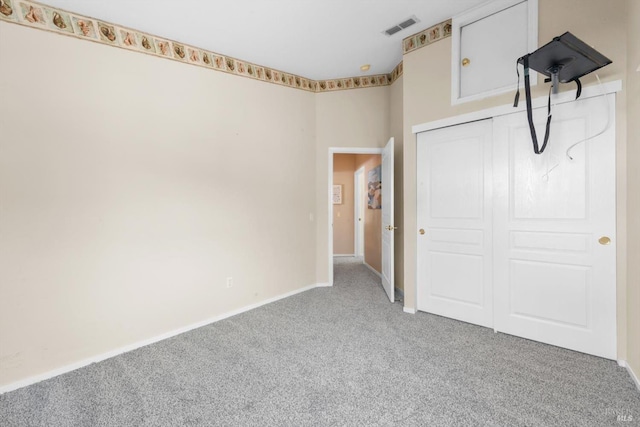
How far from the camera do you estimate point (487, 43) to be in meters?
2.79

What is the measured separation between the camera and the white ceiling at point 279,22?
2586mm

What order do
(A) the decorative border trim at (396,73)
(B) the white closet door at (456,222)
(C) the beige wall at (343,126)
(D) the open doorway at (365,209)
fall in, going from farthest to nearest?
(C) the beige wall at (343,126) → (D) the open doorway at (365,209) → (A) the decorative border trim at (396,73) → (B) the white closet door at (456,222)

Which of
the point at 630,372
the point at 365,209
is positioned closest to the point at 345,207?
the point at 365,209

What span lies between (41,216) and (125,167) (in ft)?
2.30

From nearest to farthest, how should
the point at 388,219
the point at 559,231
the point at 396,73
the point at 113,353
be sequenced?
the point at 559,231
the point at 113,353
the point at 388,219
the point at 396,73

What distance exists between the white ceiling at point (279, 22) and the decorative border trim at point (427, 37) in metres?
0.06

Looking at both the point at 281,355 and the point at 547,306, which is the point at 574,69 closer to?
the point at 547,306

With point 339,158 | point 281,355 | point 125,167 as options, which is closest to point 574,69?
point 281,355

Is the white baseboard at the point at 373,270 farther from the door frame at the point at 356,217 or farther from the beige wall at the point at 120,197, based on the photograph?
the beige wall at the point at 120,197

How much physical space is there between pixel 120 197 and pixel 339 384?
236cm

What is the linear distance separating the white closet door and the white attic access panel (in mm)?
346

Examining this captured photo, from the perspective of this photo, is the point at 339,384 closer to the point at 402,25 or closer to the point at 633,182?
the point at 633,182

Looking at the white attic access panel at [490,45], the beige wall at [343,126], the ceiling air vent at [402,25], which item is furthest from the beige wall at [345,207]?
the white attic access panel at [490,45]

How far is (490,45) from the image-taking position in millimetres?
2770
